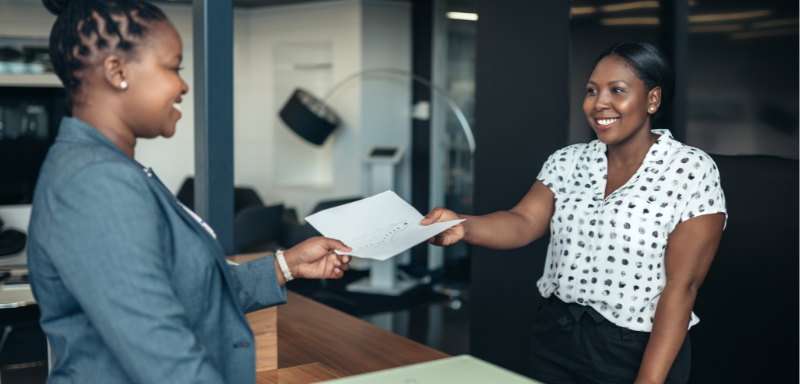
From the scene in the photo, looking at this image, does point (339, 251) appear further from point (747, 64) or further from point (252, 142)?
point (252, 142)

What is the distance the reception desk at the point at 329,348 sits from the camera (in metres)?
1.85

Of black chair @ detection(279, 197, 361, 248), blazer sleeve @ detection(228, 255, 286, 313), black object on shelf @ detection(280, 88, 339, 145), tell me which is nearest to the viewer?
blazer sleeve @ detection(228, 255, 286, 313)

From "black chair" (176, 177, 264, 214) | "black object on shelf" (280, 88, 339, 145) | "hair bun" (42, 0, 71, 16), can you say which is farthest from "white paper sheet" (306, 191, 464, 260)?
"black object on shelf" (280, 88, 339, 145)

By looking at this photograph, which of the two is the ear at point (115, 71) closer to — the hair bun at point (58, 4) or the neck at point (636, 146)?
the hair bun at point (58, 4)

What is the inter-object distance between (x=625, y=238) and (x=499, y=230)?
38cm

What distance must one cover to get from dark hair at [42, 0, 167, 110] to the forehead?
117 centimetres

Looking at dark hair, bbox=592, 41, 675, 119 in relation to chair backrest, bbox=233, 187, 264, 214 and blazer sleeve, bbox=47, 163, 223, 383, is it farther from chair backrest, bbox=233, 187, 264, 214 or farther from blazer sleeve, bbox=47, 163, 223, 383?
chair backrest, bbox=233, 187, 264, 214

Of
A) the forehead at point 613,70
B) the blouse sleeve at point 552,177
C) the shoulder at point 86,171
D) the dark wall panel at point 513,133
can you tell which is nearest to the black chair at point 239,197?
the dark wall panel at point 513,133

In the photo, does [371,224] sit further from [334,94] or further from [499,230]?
[334,94]

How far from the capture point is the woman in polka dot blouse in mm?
1503

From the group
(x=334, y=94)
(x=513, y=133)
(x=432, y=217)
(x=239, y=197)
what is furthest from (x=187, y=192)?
(x=432, y=217)

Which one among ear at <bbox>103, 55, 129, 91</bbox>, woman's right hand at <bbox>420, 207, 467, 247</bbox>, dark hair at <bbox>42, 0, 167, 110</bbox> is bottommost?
woman's right hand at <bbox>420, 207, 467, 247</bbox>

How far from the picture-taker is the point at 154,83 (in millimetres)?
993

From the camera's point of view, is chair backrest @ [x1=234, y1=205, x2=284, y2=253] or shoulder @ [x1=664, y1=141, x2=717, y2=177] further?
chair backrest @ [x1=234, y1=205, x2=284, y2=253]
